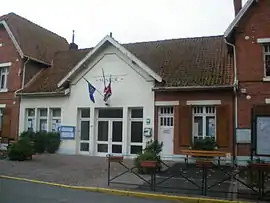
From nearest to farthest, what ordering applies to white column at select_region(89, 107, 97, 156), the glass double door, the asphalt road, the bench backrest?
the asphalt road → the bench backrest → the glass double door → white column at select_region(89, 107, 97, 156)

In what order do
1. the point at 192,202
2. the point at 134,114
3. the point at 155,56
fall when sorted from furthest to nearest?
1. the point at 155,56
2. the point at 134,114
3. the point at 192,202

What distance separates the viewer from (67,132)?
2245cm

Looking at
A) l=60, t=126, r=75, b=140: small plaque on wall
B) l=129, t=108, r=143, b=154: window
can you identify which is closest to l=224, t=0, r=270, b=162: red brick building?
l=129, t=108, r=143, b=154: window

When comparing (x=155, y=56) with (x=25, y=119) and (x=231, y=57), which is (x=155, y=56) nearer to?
(x=231, y=57)

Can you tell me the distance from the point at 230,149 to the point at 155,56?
7.93 metres

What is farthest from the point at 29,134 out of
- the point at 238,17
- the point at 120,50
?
the point at 238,17

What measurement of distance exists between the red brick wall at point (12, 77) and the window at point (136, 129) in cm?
850

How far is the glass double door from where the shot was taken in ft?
69.2

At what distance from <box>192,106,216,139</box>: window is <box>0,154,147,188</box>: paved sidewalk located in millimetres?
4771

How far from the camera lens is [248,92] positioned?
1786cm

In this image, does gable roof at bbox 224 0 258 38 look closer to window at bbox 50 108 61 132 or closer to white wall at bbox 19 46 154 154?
white wall at bbox 19 46 154 154

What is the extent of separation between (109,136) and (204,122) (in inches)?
220

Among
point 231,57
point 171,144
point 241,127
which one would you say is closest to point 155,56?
point 231,57

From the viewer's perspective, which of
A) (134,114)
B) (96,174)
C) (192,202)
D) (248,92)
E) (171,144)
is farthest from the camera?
(134,114)
